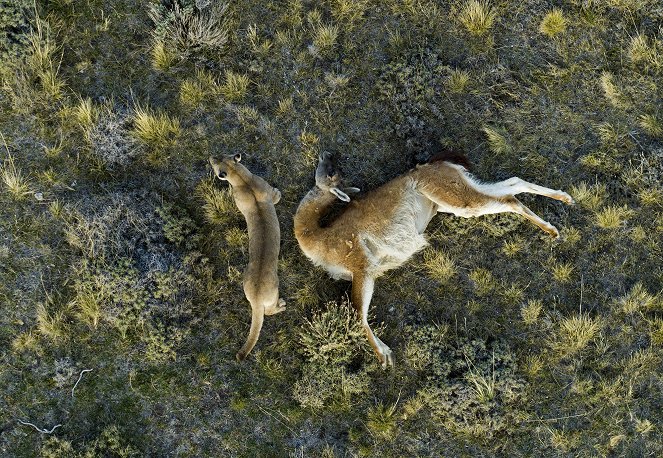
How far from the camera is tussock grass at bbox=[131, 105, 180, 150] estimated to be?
27.4 ft

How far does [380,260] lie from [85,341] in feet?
12.9

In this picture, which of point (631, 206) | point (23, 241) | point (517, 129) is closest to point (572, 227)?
point (631, 206)

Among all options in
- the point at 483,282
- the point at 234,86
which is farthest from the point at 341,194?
the point at 483,282

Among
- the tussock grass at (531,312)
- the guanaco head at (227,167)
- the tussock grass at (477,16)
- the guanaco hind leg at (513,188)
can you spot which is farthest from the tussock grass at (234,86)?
the tussock grass at (531,312)

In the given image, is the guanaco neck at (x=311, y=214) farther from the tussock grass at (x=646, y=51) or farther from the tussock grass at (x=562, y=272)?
the tussock grass at (x=646, y=51)

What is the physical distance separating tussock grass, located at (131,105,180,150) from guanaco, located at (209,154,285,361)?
1.12 m

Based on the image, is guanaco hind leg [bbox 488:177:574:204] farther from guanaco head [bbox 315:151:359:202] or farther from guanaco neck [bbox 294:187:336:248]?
guanaco neck [bbox 294:187:336:248]

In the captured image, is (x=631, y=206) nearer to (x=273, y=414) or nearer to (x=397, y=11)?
(x=397, y=11)

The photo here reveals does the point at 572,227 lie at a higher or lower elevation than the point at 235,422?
higher

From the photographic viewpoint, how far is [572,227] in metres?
8.55

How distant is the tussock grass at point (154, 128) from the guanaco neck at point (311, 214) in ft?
6.62

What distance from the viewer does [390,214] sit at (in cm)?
807

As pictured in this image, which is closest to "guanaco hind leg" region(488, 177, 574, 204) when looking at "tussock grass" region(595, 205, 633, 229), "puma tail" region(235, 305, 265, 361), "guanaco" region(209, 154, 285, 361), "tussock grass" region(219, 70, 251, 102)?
"tussock grass" region(595, 205, 633, 229)

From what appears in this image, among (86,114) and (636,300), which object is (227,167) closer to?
(86,114)
